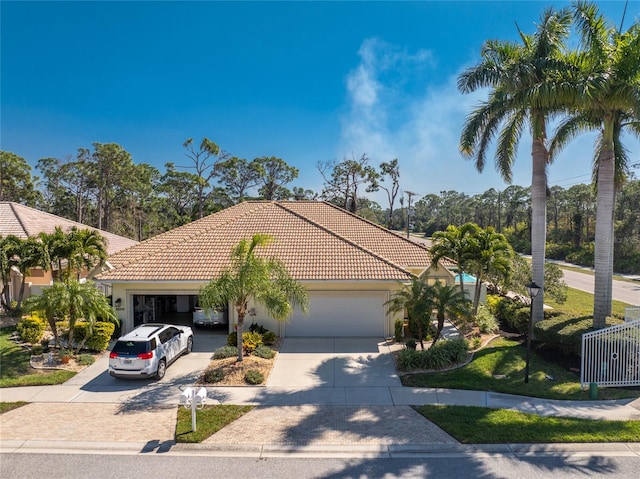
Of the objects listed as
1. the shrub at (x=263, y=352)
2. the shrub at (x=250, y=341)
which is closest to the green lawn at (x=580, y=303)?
the shrub at (x=263, y=352)

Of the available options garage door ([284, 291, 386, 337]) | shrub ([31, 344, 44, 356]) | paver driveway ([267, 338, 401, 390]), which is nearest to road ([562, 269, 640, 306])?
garage door ([284, 291, 386, 337])

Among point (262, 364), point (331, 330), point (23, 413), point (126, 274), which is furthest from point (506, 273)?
point (23, 413)

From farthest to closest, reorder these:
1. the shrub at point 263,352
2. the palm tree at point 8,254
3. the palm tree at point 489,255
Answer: the palm tree at point 8,254 < the palm tree at point 489,255 < the shrub at point 263,352

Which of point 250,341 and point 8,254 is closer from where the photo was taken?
point 250,341

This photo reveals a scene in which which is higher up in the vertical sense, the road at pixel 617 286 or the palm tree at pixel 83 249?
the palm tree at pixel 83 249

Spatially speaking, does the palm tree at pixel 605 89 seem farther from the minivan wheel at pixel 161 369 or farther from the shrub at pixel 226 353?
the minivan wheel at pixel 161 369

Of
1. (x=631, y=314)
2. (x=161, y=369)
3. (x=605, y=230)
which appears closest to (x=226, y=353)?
(x=161, y=369)

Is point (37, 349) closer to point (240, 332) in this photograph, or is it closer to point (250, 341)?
point (250, 341)
